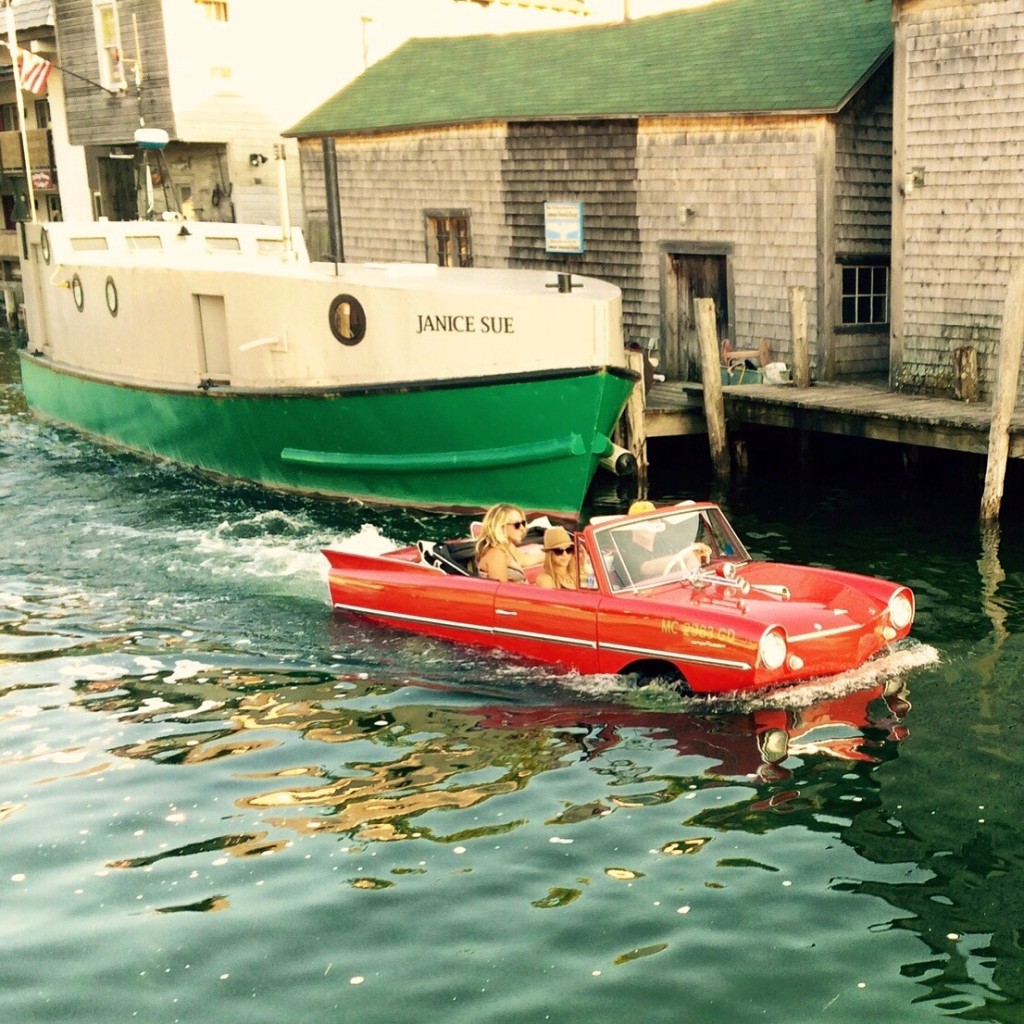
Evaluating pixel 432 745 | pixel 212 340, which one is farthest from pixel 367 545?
pixel 212 340

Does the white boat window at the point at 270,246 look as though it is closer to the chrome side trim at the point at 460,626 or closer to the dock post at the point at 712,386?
the dock post at the point at 712,386

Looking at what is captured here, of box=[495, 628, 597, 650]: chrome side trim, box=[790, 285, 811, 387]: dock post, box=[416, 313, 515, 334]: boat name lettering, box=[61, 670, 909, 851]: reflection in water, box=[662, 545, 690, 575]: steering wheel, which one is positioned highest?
box=[416, 313, 515, 334]: boat name lettering

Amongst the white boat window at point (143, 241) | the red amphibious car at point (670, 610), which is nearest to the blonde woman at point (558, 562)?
the red amphibious car at point (670, 610)

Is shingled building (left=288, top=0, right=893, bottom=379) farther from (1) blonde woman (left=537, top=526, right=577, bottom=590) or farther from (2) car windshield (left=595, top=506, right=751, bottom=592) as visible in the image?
(2) car windshield (left=595, top=506, right=751, bottom=592)

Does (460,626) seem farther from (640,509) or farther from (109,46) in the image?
(109,46)

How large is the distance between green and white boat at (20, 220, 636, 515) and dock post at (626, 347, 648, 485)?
102 centimetres

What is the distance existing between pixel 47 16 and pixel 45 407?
15668mm

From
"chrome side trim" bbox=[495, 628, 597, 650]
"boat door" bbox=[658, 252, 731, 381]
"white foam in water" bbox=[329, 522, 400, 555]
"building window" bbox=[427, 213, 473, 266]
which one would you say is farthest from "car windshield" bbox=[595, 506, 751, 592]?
"building window" bbox=[427, 213, 473, 266]

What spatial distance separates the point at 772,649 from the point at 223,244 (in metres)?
14.5

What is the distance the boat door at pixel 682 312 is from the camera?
21.8m

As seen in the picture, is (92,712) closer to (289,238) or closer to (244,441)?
(244,441)

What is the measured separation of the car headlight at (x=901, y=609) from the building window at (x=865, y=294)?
9937 mm

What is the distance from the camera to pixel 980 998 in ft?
21.5

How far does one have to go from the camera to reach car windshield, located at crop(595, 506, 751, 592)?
1098cm
